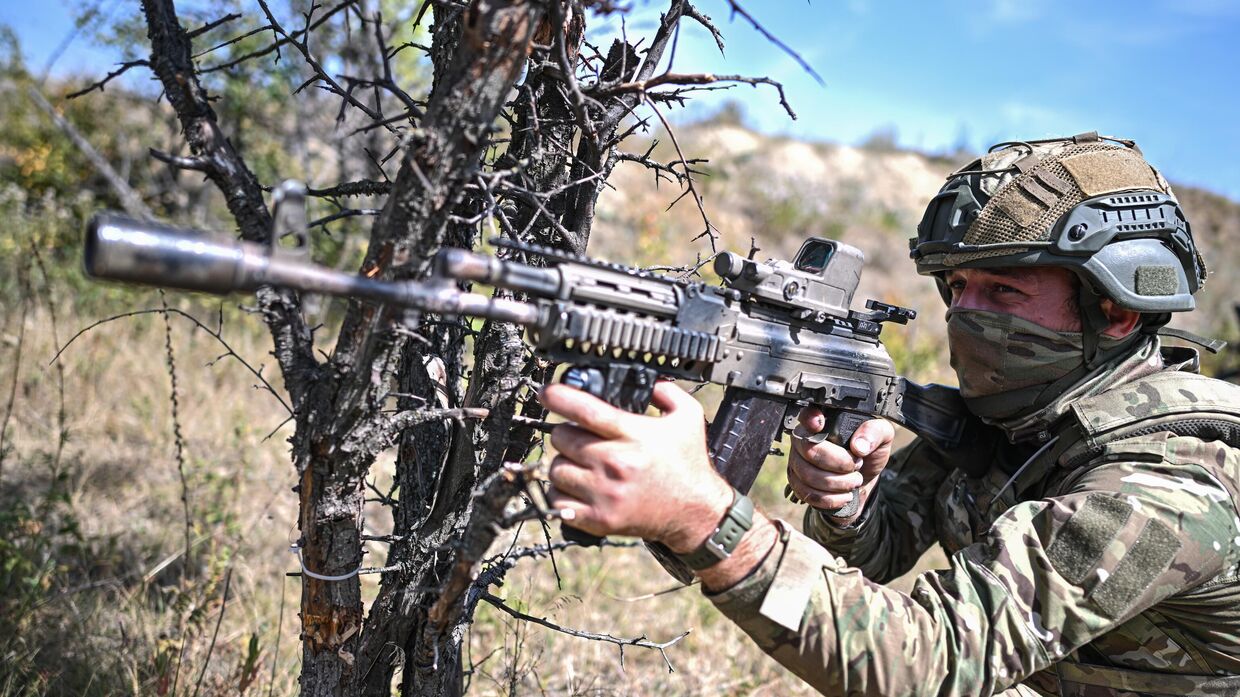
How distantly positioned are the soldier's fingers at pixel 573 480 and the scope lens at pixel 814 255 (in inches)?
41.9

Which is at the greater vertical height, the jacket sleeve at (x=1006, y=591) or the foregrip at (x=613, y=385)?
the foregrip at (x=613, y=385)

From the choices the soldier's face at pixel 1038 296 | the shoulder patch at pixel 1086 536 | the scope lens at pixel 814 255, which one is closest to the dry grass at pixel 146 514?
the scope lens at pixel 814 255

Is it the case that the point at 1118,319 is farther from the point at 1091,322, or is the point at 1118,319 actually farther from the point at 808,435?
the point at 808,435

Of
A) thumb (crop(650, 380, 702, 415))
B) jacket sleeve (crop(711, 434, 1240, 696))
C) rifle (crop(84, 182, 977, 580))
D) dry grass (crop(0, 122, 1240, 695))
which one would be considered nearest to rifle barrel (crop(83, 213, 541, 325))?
rifle (crop(84, 182, 977, 580))

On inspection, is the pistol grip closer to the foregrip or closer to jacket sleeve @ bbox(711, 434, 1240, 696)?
jacket sleeve @ bbox(711, 434, 1240, 696)

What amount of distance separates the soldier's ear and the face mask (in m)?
0.02

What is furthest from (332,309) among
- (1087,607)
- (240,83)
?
(1087,607)

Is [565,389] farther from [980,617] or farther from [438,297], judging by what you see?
[980,617]

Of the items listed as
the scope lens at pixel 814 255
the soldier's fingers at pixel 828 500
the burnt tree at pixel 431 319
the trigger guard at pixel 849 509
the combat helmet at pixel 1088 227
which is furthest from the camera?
the trigger guard at pixel 849 509

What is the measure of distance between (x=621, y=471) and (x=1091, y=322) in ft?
5.89

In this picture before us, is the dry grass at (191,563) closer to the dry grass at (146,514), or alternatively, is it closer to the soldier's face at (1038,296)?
the dry grass at (146,514)

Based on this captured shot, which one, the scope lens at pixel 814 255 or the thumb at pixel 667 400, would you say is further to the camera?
the scope lens at pixel 814 255

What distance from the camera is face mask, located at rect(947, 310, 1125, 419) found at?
2.55 meters

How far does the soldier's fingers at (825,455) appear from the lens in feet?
8.63
